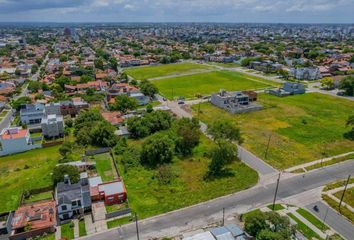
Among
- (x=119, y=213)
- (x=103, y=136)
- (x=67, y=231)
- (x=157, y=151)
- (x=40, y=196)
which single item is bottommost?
(x=40, y=196)

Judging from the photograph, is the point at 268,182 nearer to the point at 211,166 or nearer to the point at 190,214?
the point at 211,166

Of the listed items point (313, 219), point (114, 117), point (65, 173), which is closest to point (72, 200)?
point (65, 173)

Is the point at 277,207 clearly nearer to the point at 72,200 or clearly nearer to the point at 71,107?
the point at 72,200

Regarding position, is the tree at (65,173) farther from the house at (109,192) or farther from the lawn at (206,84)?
the lawn at (206,84)

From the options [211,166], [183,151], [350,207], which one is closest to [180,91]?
[183,151]

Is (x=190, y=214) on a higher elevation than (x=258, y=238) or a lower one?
lower

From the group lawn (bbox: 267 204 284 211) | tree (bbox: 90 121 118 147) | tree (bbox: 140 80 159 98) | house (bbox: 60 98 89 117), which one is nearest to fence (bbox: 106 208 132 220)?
lawn (bbox: 267 204 284 211)
